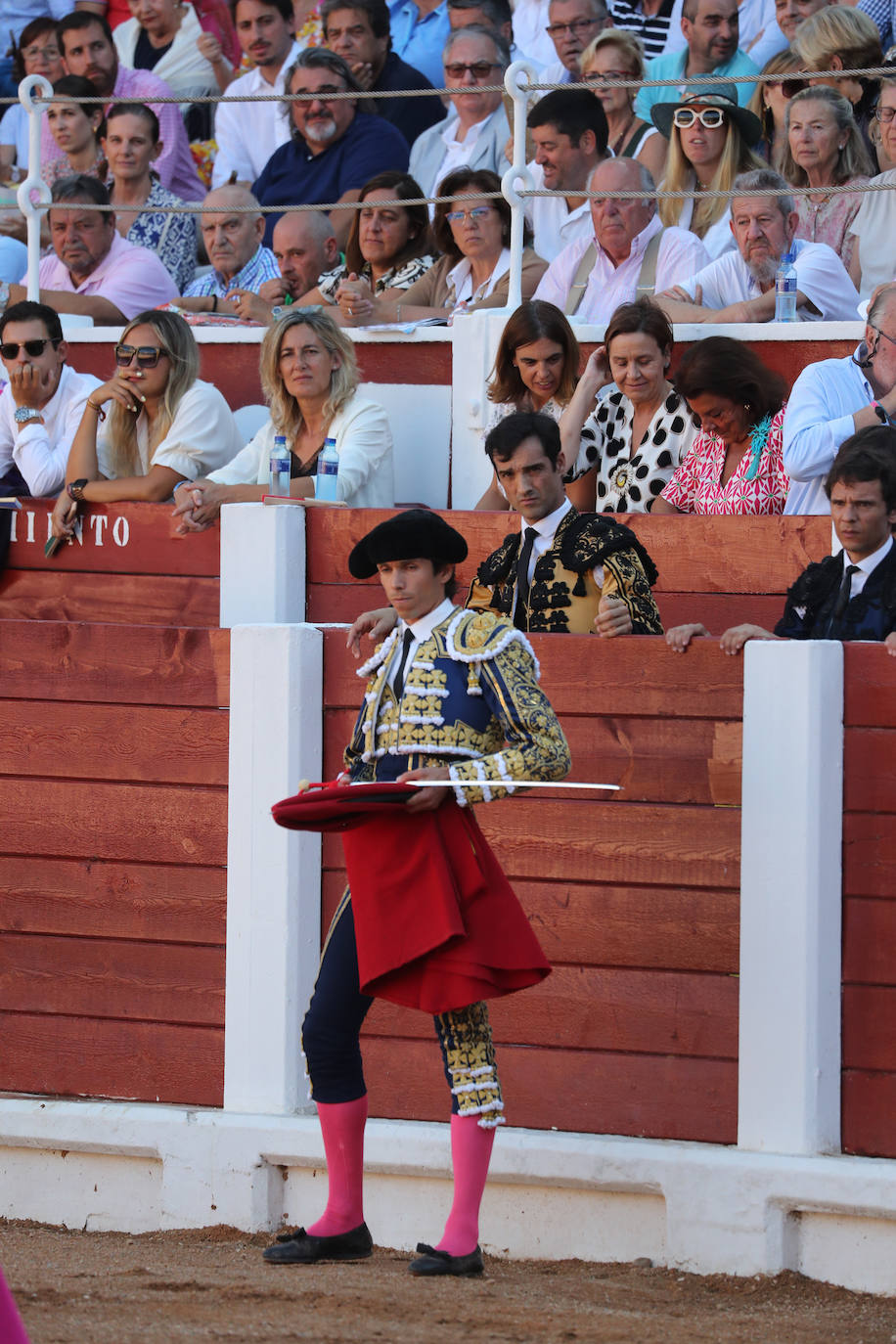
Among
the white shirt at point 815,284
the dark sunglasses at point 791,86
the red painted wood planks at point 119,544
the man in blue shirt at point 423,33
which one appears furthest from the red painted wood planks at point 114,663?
the man in blue shirt at point 423,33

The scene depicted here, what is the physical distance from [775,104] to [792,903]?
3.48 m

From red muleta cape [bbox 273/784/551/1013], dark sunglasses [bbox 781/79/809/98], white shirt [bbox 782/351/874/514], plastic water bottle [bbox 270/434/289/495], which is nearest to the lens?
red muleta cape [bbox 273/784/551/1013]

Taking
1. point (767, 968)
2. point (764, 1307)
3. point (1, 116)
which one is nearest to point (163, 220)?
point (1, 116)

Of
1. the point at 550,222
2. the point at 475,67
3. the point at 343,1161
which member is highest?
the point at 475,67

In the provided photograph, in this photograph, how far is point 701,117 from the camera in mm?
5941

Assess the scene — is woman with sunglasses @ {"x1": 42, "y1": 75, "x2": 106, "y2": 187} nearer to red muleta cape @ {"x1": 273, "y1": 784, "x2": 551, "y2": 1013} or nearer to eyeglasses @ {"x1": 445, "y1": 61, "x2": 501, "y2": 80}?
eyeglasses @ {"x1": 445, "y1": 61, "x2": 501, "y2": 80}

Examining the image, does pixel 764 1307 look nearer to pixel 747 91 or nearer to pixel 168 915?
pixel 168 915

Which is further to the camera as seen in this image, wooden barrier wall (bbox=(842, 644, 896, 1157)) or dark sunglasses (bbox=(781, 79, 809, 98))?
dark sunglasses (bbox=(781, 79, 809, 98))

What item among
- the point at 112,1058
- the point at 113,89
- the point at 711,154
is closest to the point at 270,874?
the point at 112,1058

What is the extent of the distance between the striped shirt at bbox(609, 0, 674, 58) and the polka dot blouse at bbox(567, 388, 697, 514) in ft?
9.26

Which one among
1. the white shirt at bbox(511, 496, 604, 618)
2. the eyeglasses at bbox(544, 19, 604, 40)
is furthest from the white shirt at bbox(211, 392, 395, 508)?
the eyeglasses at bbox(544, 19, 604, 40)

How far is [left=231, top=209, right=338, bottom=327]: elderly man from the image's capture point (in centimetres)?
668

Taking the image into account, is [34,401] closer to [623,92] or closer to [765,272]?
[765,272]

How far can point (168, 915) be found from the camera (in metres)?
4.57
